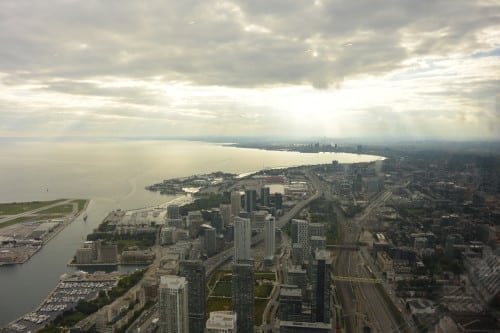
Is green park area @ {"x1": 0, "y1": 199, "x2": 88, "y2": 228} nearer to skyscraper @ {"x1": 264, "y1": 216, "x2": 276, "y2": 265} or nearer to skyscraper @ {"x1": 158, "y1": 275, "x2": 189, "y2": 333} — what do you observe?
skyscraper @ {"x1": 264, "y1": 216, "x2": 276, "y2": 265}

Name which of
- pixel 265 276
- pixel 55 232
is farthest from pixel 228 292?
pixel 55 232

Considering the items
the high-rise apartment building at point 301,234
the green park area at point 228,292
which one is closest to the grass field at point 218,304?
the green park area at point 228,292

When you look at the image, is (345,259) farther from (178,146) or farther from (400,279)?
(178,146)

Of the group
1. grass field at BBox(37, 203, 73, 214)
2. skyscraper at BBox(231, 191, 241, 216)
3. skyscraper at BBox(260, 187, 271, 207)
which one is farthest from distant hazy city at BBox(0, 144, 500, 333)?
grass field at BBox(37, 203, 73, 214)

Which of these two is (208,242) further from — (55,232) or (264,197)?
(55,232)

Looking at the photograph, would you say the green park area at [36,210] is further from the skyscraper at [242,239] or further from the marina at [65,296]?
the skyscraper at [242,239]
